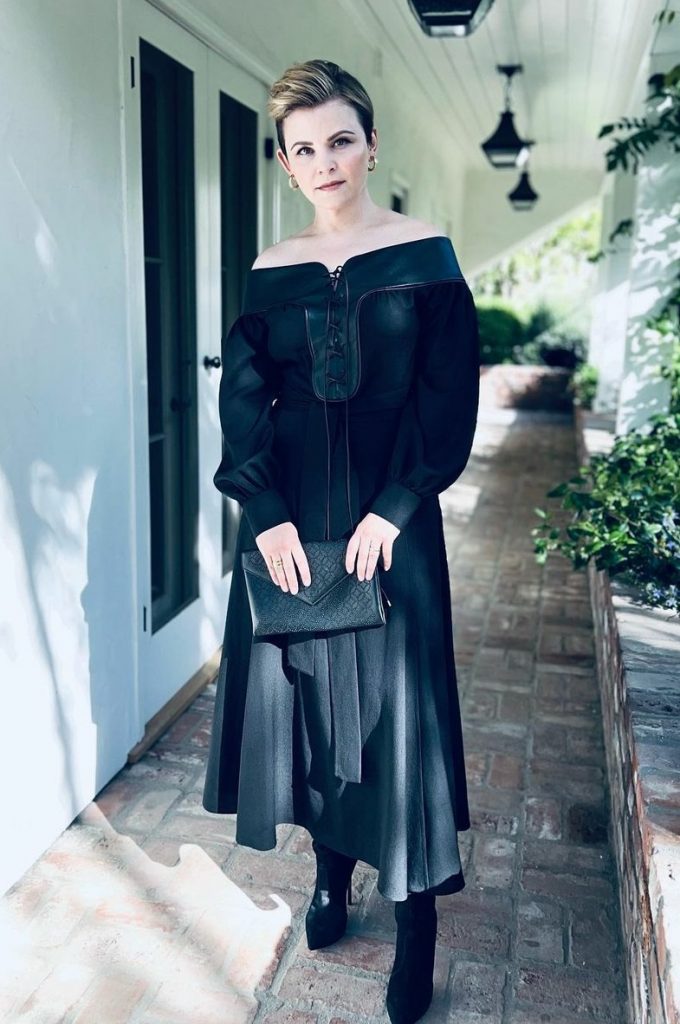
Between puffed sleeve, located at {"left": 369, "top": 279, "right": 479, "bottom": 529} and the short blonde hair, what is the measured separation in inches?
14.5

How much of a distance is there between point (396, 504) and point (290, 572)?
0.24m

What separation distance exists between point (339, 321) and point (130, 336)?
1.21 meters

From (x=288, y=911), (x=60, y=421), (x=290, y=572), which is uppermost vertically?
(x=60, y=421)

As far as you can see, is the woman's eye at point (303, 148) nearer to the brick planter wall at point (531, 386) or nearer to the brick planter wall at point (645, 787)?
the brick planter wall at point (645, 787)

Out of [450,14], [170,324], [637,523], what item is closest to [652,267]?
[450,14]

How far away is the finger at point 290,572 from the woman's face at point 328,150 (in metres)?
0.65

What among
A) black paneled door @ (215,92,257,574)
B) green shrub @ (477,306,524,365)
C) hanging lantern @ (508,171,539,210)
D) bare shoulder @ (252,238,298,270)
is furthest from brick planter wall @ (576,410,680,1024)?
green shrub @ (477,306,524,365)

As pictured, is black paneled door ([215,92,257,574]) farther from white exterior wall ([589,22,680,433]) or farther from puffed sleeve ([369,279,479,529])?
puffed sleeve ([369,279,479,529])

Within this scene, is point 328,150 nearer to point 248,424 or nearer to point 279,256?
point 279,256

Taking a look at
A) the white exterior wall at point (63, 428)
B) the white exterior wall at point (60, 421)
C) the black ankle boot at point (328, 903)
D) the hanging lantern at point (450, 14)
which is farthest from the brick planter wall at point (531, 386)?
the black ankle boot at point (328, 903)

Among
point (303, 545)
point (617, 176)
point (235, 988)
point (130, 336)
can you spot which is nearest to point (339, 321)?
point (303, 545)

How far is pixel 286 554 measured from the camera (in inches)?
69.7

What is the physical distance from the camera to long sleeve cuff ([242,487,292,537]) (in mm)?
1789

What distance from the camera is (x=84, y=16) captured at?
238cm
